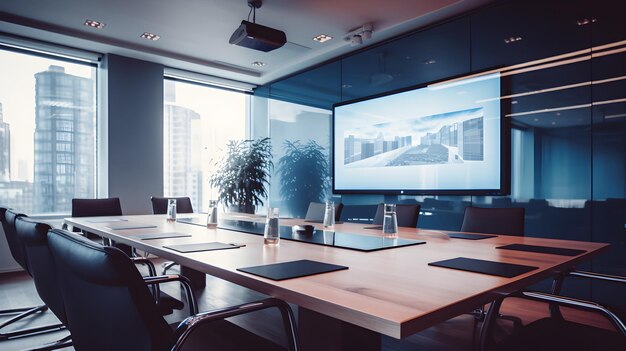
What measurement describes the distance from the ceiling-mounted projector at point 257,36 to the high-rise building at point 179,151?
3.24 metres

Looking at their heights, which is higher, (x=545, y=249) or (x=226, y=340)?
(x=545, y=249)

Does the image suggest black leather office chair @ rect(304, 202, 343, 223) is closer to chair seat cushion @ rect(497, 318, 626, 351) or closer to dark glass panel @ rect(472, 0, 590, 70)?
dark glass panel @ rect(472, 0, 590, 70)

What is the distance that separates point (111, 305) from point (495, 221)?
2.72m

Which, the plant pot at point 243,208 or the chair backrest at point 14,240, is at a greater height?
the chair backrest at point 14,240

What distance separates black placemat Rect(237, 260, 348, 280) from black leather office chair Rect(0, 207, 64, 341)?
1.49 m

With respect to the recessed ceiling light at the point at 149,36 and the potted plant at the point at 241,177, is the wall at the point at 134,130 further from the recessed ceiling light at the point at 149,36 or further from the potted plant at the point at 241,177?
the potted plant at the point at 241,177

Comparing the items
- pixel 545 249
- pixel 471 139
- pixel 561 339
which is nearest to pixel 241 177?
pixel 471 139

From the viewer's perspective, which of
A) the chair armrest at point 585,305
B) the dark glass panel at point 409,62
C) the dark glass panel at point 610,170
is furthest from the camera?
the dark glass panel at point 409,62

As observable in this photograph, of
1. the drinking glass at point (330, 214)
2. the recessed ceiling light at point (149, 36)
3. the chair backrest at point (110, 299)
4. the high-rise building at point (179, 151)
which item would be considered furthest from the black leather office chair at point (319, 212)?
the high-rise building at point (179, 151)

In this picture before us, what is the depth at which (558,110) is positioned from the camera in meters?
3.81

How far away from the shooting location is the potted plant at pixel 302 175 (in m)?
6.46

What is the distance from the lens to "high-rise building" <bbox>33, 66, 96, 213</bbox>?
572 centimetres

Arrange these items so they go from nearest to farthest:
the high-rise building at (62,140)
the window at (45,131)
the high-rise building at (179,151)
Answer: the window at (45,131)
the high-rise building at (62,140)
the high-rise building at (179,151)

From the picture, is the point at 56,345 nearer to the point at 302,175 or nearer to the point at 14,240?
the point at 14,240
